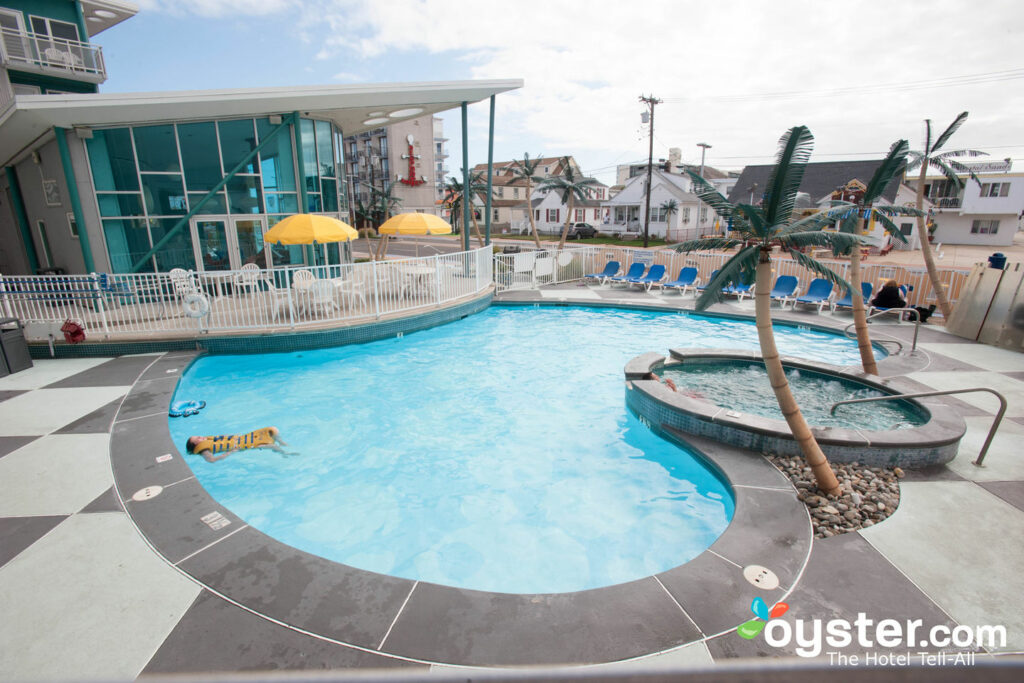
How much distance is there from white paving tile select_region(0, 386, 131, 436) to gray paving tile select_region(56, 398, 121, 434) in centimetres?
11

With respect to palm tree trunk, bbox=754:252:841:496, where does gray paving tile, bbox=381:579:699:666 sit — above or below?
below

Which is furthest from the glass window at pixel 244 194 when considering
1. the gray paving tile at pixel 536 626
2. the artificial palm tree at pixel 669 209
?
the artificial palm tree at pixel 669 209

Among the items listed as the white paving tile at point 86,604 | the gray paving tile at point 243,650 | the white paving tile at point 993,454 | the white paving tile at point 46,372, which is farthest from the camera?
the white paving tile at point 46,372

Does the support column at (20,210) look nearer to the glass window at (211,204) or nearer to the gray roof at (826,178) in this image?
the glass window at (211,204)

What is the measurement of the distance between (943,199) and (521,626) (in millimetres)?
55132

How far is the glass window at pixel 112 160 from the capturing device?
41.5 feet

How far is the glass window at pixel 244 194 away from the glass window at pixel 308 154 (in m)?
1.35

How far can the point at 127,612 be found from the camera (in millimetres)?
3584

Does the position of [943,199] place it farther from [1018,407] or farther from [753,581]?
[753,581]

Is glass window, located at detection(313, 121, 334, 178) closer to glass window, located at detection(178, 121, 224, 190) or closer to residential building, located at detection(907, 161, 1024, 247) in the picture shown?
glass window, located at detection(178, 121, 224, 190)

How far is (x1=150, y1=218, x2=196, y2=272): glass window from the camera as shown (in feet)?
43.9

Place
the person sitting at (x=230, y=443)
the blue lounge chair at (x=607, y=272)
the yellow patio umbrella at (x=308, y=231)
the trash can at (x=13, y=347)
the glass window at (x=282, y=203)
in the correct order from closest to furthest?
the person sitting at (x=230, y=443)
the trash can at (x=13, y=347)
the yellow patio umbrella at (x=308, y=231)
the glass window at (x=282, y=203)
the blue lounge chair at (x=607, y=272)

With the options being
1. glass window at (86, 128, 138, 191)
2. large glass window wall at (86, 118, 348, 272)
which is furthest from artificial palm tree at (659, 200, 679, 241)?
glass window at (86, 128, 138, 191)

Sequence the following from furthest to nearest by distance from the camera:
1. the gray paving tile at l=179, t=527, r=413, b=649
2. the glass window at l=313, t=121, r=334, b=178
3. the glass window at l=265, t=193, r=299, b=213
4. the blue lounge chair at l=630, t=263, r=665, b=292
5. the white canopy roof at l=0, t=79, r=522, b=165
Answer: the blue lounge chair at l=630, t=263, r=665, b=292 < the glass window at l=313, t=121, r=334, b=178 < the glass window at l=265, t=193, r=299, b=213 < the white canopy roof at l=0, t=79, r=522, b=165 < the gray paving tile at l=179, t=527, r=413, b=649
